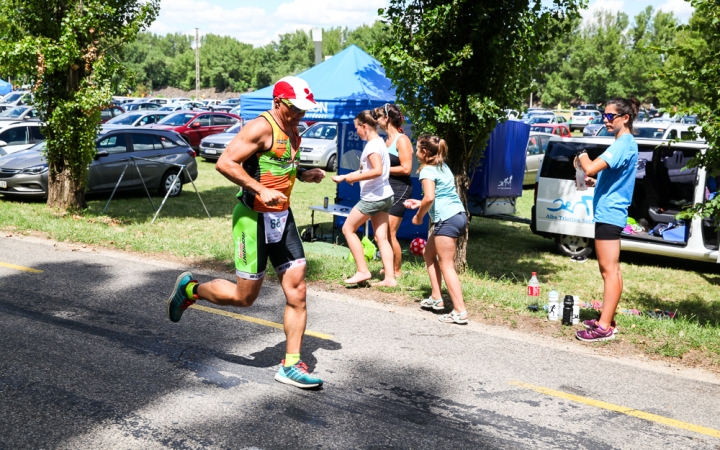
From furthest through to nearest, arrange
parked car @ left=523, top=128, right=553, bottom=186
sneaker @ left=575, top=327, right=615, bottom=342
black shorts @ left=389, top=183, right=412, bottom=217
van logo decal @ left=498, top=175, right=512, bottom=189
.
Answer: parked car @ left=523, top=128, right=553, bottom=186
van logo decal @ left=498, top=175, right=512, bottom=189
black shorts @ left=389, top=183, right=412, bottom=217
sneaker @ left=575, top=327, right=615, bottom=342

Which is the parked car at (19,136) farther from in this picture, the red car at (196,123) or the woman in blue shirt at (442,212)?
the woman in blue shirt at (442,212)

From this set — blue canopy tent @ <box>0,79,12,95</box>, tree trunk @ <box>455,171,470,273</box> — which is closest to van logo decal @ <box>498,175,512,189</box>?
tree trunk @ <box>455,171,470,273</box>

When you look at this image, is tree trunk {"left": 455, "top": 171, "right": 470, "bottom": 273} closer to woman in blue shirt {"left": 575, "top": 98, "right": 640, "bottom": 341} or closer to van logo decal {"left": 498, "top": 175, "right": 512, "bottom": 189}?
woman in blue shirt {"left": 575, "top": 98, "right": 640, "bottom": 341}

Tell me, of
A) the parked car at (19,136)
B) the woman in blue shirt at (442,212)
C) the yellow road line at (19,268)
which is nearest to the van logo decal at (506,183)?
the woman in blue shirt at (442,212)

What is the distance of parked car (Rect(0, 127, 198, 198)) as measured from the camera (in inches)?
586

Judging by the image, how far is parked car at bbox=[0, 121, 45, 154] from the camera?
695 inches

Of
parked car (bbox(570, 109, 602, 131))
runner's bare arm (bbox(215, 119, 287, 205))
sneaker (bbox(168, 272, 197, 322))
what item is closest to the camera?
runner's bare arm (bbox(215, 119, 287, 205))

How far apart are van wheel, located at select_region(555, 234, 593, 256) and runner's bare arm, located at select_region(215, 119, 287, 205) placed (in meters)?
7.66

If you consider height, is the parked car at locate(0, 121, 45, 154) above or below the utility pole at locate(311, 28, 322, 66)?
below

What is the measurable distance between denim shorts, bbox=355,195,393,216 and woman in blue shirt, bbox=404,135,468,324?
43.5 inches

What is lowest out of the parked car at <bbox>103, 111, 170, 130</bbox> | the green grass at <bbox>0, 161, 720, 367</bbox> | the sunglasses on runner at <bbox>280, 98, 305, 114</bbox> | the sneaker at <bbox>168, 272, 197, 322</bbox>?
the green grass at <bbox>0, 161, 720, 367</bbox>

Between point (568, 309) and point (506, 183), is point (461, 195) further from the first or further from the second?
point (506, 183)

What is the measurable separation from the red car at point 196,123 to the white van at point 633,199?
18.1m

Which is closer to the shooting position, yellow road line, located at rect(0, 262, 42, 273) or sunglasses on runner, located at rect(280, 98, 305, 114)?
sunglasses on runner, located at rect(280, 98, 305, 114)
